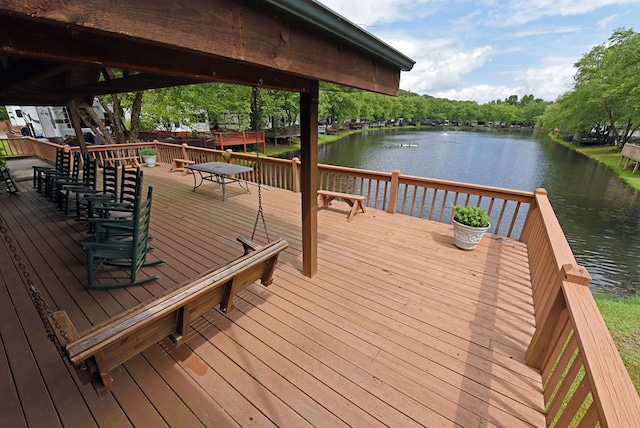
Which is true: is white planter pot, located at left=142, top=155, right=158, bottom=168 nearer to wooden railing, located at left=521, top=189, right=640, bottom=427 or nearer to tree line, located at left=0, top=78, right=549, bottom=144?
tree line, located at left=0, top=78, right=549, bottom=144

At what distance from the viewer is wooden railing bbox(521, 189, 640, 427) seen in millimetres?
936

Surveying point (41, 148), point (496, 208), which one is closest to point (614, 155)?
point (496, 208)

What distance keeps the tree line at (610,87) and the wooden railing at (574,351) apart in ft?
→ 77.0

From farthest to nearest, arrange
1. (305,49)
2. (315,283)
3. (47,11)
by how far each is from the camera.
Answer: (315,283)
(305,49)
(47,11)

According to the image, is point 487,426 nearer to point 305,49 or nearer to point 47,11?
point 305,49

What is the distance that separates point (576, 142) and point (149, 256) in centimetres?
4076

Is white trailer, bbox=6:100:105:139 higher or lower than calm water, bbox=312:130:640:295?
higher

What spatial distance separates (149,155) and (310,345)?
8.78m

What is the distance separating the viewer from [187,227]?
13.8ft

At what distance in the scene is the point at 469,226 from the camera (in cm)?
355

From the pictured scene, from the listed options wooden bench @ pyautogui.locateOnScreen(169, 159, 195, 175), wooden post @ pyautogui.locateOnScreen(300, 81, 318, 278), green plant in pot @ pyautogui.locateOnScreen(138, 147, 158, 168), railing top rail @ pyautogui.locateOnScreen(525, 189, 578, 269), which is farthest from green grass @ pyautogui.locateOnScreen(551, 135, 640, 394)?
green plant in pot @ pyautogui.locateOnScreen(138, 147, 158, 168)

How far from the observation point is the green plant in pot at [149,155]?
8.40m

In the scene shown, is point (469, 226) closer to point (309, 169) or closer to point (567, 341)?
point (567, 341)

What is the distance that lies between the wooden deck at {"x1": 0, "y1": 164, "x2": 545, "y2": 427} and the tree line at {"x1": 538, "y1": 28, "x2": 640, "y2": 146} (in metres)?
23.4
